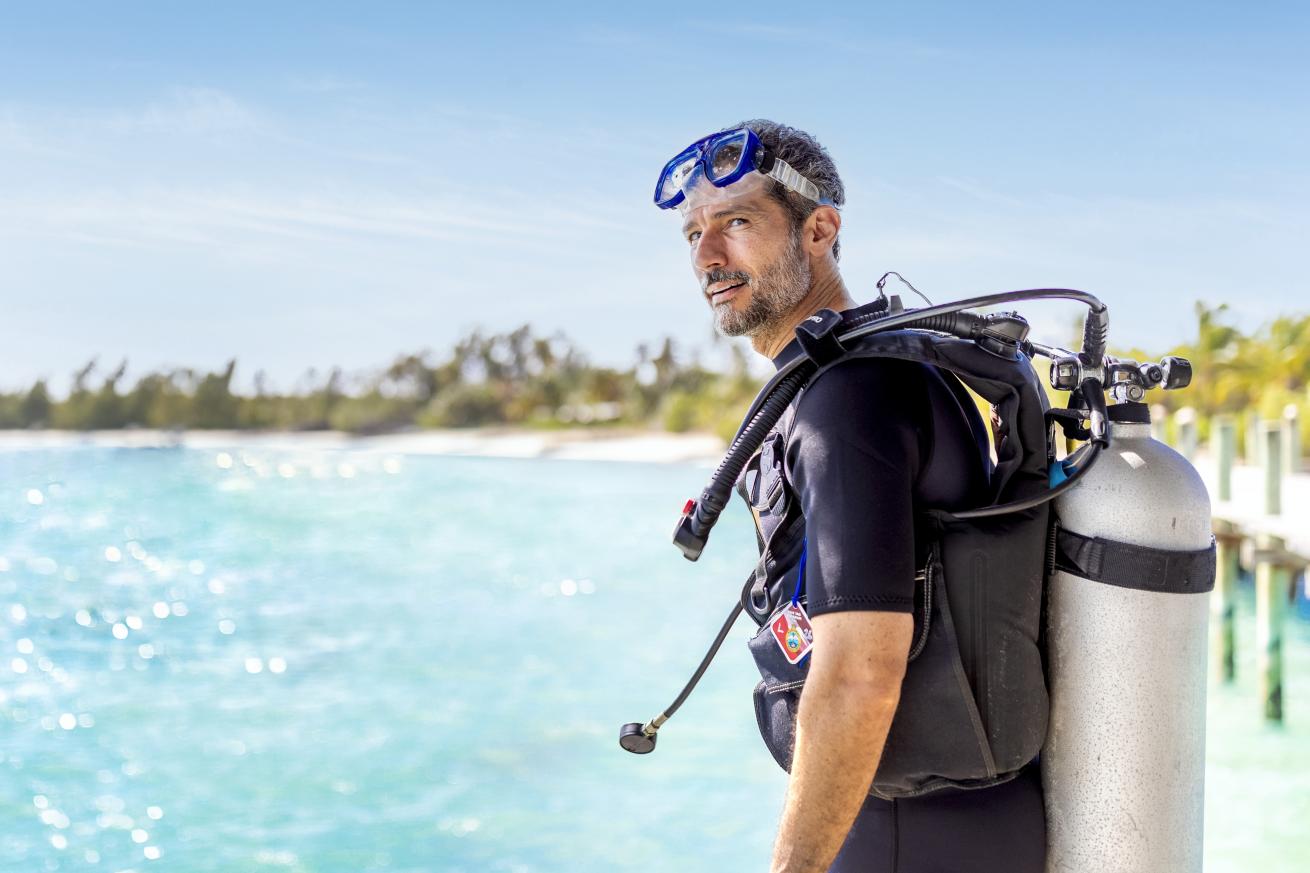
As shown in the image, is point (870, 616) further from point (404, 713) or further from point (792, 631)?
point (404, 713)

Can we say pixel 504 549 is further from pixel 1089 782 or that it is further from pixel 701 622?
pixel 1089 782

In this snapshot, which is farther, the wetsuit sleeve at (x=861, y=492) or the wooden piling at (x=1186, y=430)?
the wooden piling at (x=1186, y=430)

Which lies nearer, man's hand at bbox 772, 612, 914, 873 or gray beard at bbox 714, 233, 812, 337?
man's hand at bbox 772, 612, 914, 873

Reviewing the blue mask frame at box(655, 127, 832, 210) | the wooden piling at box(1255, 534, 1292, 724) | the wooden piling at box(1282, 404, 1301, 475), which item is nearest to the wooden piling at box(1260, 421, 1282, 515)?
the wooden piling at box(1255, 534, 1292, 724)

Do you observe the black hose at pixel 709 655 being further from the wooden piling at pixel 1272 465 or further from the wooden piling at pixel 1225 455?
the wooden piling at pixel 1225 455

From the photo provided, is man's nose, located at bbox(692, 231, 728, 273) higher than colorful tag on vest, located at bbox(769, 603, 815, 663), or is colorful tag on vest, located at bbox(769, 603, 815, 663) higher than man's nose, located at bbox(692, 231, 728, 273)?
man's nose, located at bbox(692, 231, 728, 273)

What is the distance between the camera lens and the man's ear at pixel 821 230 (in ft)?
5.97

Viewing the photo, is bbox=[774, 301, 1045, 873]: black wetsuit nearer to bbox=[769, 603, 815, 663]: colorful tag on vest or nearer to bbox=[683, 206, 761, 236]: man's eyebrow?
bbox=[769, 603, 815, 663]: colorful tag on vest

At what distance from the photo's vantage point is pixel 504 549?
27.2m

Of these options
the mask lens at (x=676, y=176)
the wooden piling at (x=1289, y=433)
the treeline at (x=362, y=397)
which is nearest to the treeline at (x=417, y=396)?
the treeline at (x=362, y=397)

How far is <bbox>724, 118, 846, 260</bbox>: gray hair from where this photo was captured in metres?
1.81

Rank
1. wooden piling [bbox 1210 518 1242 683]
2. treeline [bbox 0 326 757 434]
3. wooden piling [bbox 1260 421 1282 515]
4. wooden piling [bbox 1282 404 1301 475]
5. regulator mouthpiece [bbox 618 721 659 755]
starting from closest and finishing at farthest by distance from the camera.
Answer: regulator mouthpiece [bbox 618 721 659 755] < wooden piling [bbox 1260 421 1282 515] < wooden piling [bbox 1210 518 1242 683] < wooden piling [bbox 1282 404 1301 475] < treeline [bbox 0 326 757 434]

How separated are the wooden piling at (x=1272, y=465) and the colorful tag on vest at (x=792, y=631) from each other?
9596 mm

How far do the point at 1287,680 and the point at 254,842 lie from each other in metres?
9.34
